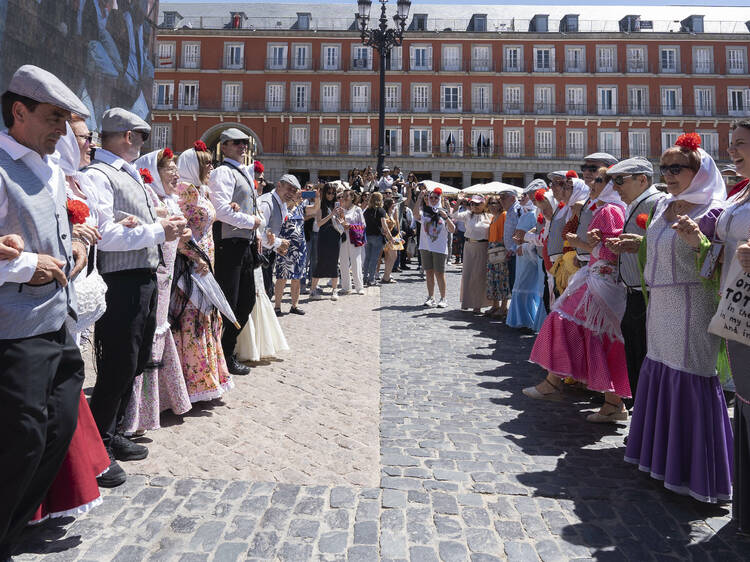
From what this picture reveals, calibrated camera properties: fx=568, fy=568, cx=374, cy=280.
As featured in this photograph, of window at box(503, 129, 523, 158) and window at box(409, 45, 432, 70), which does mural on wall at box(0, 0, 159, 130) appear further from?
window at box(503, 129, 523, 158)

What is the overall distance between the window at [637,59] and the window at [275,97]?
2508cm

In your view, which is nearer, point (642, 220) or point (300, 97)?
point (642, 220)

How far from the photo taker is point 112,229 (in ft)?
9.82

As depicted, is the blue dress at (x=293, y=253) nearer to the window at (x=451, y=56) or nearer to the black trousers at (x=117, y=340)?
the black trousers at (x=117, y=340)

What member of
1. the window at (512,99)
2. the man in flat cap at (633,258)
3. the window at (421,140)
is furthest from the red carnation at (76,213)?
the window at (512,99)

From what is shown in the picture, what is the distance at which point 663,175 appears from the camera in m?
3.28

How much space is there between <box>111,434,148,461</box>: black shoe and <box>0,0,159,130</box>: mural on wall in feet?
24.2

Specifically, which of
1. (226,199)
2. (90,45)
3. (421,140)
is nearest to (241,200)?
(226,199)

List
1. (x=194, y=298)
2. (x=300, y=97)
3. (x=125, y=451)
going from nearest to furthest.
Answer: (x=125, y=451) < (x=194, y=298) < (x=300, y=97)

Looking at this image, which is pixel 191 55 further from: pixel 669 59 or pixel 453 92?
pixel 669 59

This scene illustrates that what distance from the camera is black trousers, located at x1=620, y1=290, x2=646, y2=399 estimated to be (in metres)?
4.02

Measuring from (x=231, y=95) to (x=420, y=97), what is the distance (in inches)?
536

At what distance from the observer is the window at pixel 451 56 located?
40781 millimetres

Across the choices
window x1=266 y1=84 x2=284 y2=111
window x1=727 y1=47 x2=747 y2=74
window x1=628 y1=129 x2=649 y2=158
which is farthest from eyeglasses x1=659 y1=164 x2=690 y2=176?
window x1=727 y1=47 x2=747 y2=74
